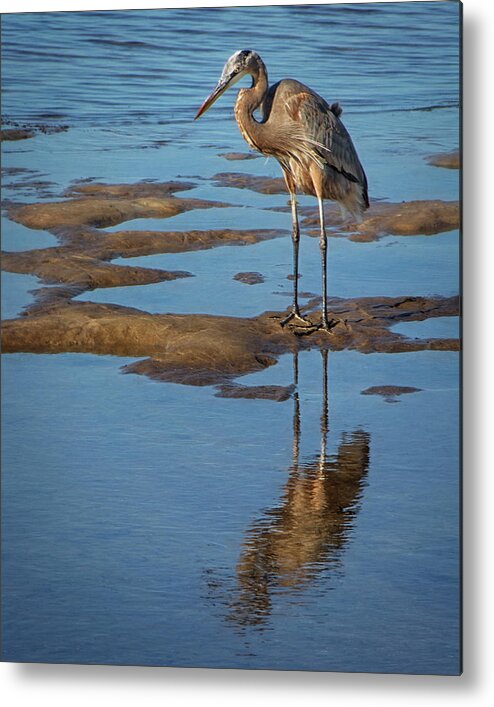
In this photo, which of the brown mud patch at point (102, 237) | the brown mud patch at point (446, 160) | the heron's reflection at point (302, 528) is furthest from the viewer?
the brown mud patch at point (102, 237)

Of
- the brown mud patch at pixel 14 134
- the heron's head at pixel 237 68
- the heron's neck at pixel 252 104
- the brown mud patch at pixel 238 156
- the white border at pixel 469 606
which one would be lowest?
the white border at pixel 469 606

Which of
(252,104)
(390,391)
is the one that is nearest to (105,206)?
(252,104)

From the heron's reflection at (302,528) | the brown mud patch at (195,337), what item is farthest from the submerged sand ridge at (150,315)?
the heron's reflection at (302,528)

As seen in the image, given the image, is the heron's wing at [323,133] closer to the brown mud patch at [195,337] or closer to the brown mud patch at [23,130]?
the brown mud patch at [195,337]

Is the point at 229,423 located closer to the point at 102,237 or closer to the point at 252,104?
the point at 102,237

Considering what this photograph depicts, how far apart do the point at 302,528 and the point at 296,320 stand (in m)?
0.65

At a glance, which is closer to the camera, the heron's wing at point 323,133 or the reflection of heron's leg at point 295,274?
the heron's wing at point 323,133

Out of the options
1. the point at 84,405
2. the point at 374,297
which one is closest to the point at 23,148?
the point at 84,405

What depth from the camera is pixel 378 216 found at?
4141 mm

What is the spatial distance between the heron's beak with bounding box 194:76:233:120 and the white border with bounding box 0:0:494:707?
→ 0.68 meters

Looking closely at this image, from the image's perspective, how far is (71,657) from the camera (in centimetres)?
391

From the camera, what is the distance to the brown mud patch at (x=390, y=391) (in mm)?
4024

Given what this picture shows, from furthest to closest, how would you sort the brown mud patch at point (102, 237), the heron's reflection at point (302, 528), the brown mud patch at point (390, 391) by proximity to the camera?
the brown mud patch at point (102, 237)
the brown mud patch at point (390, 391)
the heron's reflection at point (302, 528)

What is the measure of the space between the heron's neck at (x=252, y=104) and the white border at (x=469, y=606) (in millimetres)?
567
